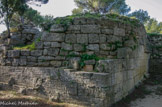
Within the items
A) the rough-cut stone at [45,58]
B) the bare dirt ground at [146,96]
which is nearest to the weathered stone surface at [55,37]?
the rough-cut stone at [45,58]

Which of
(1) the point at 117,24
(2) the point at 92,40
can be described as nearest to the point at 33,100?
(2) the point at 92,40

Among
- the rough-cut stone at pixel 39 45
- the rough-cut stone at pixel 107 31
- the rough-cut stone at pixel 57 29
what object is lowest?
the rough-cut stone at pixel 39 45

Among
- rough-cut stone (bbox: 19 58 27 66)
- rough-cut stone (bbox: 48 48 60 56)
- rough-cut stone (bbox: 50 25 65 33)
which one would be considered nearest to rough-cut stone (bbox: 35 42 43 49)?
rough-cut stone (bbox: 48 48 60 56)

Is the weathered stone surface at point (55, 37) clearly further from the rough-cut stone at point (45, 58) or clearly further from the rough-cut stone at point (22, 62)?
the rough-cut stone at point (22, 62)

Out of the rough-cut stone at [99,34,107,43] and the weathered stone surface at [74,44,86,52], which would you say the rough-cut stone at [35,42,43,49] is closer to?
the weathered stone surface at [74,44,86,52]

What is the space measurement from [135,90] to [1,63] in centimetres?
579

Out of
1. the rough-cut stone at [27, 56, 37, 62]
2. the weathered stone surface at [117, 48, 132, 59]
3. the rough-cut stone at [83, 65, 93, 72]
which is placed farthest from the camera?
the rough-cut stone at [27, 56, 37, 62]

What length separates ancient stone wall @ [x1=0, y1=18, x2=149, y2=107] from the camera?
489cm

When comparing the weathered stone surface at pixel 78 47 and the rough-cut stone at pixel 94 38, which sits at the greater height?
the rough-cut stone at pixel 94 38

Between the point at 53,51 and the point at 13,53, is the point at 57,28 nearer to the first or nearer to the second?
the point at 53,51

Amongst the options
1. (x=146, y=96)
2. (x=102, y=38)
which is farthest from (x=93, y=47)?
(x=146, y=96)

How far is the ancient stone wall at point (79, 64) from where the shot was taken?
4.89m

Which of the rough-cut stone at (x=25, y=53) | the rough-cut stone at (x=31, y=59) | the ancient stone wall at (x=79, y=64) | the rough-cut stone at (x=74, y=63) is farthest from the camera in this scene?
the rough-cut stone at (x=25, y=53)

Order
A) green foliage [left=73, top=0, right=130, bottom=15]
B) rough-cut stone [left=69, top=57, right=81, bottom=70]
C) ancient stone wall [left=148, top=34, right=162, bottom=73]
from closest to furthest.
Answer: rough-cut stone [left=69, top=57, right=81, bottom=70] → ancient stone wall [left=148, top=34, right=162, bottom=73] → green foliage [left=73, top=0, right=130, bottom=15]
